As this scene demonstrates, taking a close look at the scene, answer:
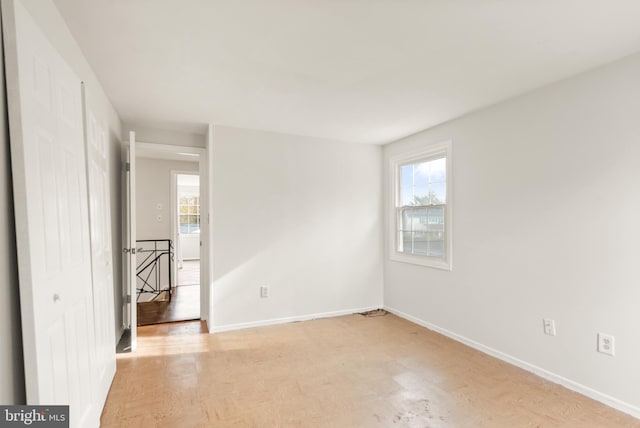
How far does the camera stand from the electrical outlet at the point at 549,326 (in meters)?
2.56

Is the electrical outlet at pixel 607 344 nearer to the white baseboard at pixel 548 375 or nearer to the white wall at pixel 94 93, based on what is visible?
the white baseboard at pixel 548 375

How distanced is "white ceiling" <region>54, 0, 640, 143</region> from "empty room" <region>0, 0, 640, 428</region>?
0.06 ft

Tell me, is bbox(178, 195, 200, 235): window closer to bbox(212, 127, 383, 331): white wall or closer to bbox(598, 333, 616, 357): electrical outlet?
bbox(212, 127, 383, 331): white wall

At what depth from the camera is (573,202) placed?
244 cm

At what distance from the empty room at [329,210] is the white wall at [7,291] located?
1 centimetres

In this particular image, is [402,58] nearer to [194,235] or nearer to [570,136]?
[570,136]

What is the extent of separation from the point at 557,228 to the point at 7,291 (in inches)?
128

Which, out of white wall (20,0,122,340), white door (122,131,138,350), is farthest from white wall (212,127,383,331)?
white wall (20,0,122,340)

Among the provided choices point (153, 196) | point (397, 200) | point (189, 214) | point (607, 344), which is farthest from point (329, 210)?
point (189, 214)

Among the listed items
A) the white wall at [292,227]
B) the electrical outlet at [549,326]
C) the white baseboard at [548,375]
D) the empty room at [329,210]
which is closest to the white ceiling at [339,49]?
the empty room at [329,210]

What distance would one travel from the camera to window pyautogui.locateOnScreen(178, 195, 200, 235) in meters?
9.62

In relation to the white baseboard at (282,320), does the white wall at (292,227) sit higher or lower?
higher

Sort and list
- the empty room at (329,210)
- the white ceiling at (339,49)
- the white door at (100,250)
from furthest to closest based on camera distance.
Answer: the white door at (100,250) < the white ceiling at (339,49) < the empty room at (329,210)

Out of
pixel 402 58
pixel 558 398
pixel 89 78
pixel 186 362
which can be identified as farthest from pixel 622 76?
pixel 186 362
